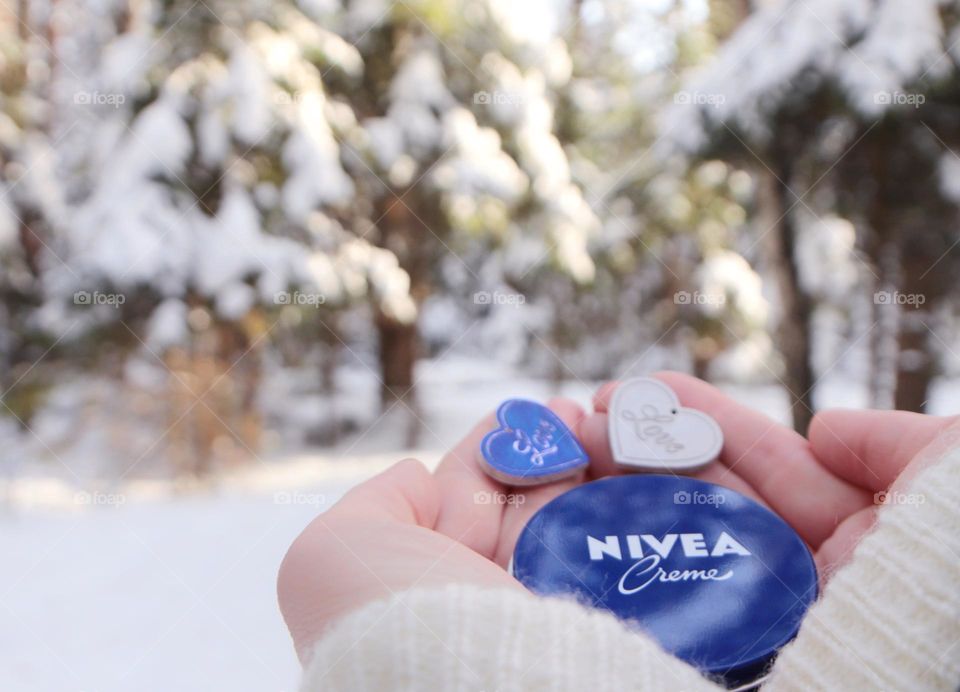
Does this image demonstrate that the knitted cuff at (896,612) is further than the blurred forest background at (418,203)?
No

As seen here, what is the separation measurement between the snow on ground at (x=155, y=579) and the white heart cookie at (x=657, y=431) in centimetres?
20

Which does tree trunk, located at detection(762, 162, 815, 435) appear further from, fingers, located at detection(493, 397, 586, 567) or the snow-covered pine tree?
fingers, located at detection(493, 397, 586, 567)

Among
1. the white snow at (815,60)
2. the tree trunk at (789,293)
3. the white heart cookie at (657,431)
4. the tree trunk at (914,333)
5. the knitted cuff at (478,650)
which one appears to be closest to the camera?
the knitted cuff at (478,650)

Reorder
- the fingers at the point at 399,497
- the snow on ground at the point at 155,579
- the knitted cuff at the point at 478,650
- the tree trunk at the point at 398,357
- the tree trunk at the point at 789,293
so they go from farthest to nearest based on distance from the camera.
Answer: the tree trunk at the point at 398,357, the tree trunk at the point at 789,293, the snow on ground at the point at 155,579, the fingers at the point at 399,497, the knitted cuff at the point at 478,650

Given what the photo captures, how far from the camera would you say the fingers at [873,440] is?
0.57 m

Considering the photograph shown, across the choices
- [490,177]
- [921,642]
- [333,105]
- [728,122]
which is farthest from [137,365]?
[921,642]

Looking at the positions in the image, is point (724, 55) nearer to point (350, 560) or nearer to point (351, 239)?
point (351, 239)

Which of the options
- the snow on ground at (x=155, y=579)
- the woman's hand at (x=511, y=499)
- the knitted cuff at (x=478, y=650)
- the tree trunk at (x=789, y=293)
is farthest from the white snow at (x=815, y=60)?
the knitted cuff at (x=478, y=650)

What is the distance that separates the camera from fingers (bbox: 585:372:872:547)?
2.11ft

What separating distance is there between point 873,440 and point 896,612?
24 centimetres

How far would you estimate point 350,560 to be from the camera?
1.39 feet

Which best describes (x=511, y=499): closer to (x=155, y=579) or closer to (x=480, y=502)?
(x=480, y=502)

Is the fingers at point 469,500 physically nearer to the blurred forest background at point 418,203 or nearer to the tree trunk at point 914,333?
the blurred forest background at point 418,203

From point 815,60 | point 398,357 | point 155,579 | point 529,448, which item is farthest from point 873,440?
point 398,357
